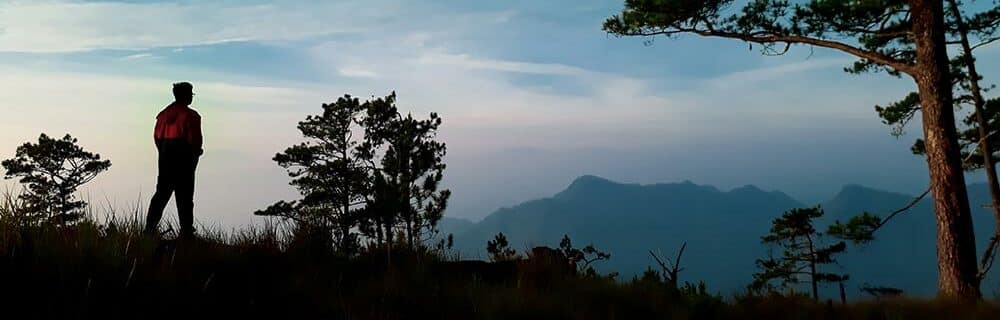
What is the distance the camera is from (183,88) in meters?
7.95

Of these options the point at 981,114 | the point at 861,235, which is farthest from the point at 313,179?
the point at 981,114

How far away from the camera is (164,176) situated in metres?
7.75

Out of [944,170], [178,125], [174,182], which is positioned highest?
[178,125]

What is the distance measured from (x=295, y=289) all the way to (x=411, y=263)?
195 cm

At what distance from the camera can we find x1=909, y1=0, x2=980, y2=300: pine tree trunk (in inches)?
408

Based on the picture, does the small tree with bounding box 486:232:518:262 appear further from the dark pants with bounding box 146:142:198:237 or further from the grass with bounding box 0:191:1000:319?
the dark pants with bounding box 146:142:198:237

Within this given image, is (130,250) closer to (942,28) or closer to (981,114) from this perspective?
(942,28)

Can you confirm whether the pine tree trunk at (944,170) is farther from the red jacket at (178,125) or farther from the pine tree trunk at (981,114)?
the red jacket at (178,125)

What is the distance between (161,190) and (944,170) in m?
11.0

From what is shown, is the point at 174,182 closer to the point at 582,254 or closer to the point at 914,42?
the point at 582,254

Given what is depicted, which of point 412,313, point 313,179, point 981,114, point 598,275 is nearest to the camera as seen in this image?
point 412,313

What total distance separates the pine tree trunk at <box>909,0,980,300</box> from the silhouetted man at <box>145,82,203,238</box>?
1052 centimetres

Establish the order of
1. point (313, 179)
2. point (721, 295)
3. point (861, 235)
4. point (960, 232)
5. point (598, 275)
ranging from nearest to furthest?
1. point (721, 295)
2. point (598, 275)
3. point (960, 232)
4. point (861, 235)
5. point (313, 179)

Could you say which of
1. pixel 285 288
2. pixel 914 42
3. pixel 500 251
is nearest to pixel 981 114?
pixel 914 42
